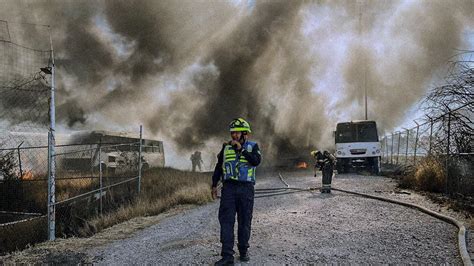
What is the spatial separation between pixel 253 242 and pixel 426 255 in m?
2.08

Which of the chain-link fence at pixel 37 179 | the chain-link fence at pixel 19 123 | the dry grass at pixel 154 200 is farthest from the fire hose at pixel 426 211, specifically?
the chain-link fence at pixel 19 123

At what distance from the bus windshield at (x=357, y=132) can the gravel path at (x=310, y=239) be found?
9077 millimetres

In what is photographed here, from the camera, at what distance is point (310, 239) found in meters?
4.95

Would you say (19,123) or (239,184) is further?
(19,123)

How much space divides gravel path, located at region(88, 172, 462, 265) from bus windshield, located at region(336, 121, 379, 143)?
29.8 feet

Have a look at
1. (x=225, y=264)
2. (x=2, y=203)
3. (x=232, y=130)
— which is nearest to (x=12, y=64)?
(x=2, y=203)

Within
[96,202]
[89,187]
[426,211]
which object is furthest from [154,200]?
[426,211]

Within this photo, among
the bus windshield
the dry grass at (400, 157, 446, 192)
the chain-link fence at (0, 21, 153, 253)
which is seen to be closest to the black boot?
the chain-link fence at (0, 21, 153, 253)

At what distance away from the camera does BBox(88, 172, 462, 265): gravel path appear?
4199mm

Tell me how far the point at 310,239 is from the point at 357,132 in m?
12.3

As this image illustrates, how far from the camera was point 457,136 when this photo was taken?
7785 millimetres

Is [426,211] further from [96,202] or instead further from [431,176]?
[96,202]

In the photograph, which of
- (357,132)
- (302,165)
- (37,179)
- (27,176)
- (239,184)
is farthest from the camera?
(302,165)

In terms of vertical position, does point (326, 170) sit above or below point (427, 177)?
above
